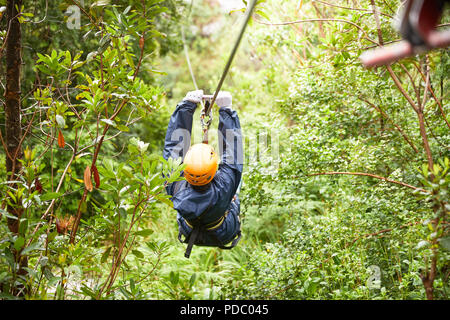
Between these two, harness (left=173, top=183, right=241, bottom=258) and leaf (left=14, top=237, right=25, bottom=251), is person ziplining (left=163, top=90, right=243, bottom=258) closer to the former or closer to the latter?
harness (left=173, top=183, right=241, bottom=258)

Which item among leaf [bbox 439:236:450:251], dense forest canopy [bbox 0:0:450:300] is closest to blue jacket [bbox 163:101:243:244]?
dense forest canopy [bbox 0:0:450:300]

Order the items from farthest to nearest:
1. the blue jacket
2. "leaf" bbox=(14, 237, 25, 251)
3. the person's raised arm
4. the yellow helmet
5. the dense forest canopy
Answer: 1. the person's raised arm
2. the blue jacket
3. the yellow helmet
4. the dense forest canopy
5. "leaf" bbox=(14, 237, 25, 251)

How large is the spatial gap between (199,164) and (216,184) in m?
0.30

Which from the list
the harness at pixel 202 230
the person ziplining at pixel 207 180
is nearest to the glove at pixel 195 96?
the person ziplining at pixel 207 180

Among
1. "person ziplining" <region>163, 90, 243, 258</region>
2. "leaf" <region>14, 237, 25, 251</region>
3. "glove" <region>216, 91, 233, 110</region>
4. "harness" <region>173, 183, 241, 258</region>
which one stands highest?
"glove" <region>216, 91, 233, 110</region>

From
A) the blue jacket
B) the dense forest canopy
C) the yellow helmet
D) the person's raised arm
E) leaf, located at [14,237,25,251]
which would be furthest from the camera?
the person's raised arm

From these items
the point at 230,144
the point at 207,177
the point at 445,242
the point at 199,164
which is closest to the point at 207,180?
the point at 207,177

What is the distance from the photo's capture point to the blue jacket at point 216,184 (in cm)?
263

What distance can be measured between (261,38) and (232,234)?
3408 mm

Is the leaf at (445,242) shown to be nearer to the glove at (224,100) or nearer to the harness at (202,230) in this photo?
the harness at (202,230)

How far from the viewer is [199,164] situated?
8.18 feet

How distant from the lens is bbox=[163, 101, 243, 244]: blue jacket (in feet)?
8.64

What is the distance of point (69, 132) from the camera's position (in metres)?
4.97
